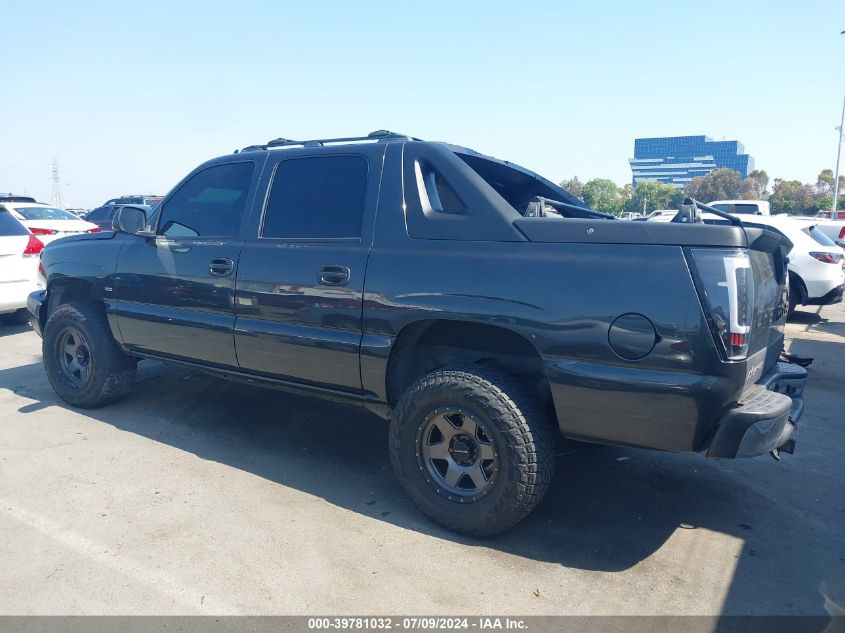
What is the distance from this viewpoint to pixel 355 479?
153 inches

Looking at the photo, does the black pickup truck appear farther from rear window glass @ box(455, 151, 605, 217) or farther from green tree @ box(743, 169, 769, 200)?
green tree @ box(743, 169, 769, 200)

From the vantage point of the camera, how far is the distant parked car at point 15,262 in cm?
780

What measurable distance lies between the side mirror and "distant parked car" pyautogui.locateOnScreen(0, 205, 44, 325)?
13.4 ft

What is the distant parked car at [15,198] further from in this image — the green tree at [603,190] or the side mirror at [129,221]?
the green tree at [603,190]

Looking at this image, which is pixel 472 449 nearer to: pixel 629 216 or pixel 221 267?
pixel 221 267

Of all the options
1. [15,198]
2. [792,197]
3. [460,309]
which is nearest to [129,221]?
[460,309]

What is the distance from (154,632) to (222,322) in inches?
79.1

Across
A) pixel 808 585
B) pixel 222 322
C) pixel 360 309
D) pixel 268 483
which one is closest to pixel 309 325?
pixel 360 309

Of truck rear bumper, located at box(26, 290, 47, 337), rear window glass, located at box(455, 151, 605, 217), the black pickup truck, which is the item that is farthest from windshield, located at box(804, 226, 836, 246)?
truck rear bumper, located at box(26, 290, 47, 337)

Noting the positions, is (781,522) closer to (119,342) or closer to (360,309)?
(360,309)

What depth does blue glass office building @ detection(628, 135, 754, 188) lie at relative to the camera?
15000cm

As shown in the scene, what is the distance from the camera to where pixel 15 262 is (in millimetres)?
7887

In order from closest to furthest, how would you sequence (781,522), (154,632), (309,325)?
(154,632) < (781,522) < (309,325)

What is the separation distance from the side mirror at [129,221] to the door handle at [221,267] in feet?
2.84
